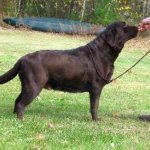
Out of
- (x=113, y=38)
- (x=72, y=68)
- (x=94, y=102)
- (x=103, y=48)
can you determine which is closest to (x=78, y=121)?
(x=94, y=102)

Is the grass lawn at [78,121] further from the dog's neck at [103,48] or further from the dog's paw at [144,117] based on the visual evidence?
the dog's neck at [103,48]

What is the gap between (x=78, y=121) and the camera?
293 inches

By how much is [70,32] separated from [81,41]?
265cm

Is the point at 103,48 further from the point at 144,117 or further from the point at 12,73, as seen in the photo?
the point at 12,73

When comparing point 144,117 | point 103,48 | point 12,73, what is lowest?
point 144,117

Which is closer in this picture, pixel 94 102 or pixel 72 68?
pixel 72 68

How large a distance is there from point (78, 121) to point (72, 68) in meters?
0.82

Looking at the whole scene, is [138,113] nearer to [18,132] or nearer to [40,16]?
[18,132]

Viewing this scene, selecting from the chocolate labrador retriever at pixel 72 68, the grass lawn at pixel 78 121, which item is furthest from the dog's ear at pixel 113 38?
the grass lawn at pixel 78 121

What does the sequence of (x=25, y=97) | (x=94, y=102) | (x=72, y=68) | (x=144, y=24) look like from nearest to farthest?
1. (x=25, y=97)
2. (x=72, y=68)
3. (x=94, y=102)
4. (x=144, y=24)

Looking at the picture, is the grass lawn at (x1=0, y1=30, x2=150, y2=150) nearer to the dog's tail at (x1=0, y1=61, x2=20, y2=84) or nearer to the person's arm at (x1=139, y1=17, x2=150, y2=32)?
the dog's tail at (x1=0, y1=61, x2=20, y2=84)

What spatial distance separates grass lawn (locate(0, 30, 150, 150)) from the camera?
6.02 metres

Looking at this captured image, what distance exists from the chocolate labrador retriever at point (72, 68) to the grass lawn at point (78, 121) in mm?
431

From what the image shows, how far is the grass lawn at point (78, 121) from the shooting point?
19.8 ft
